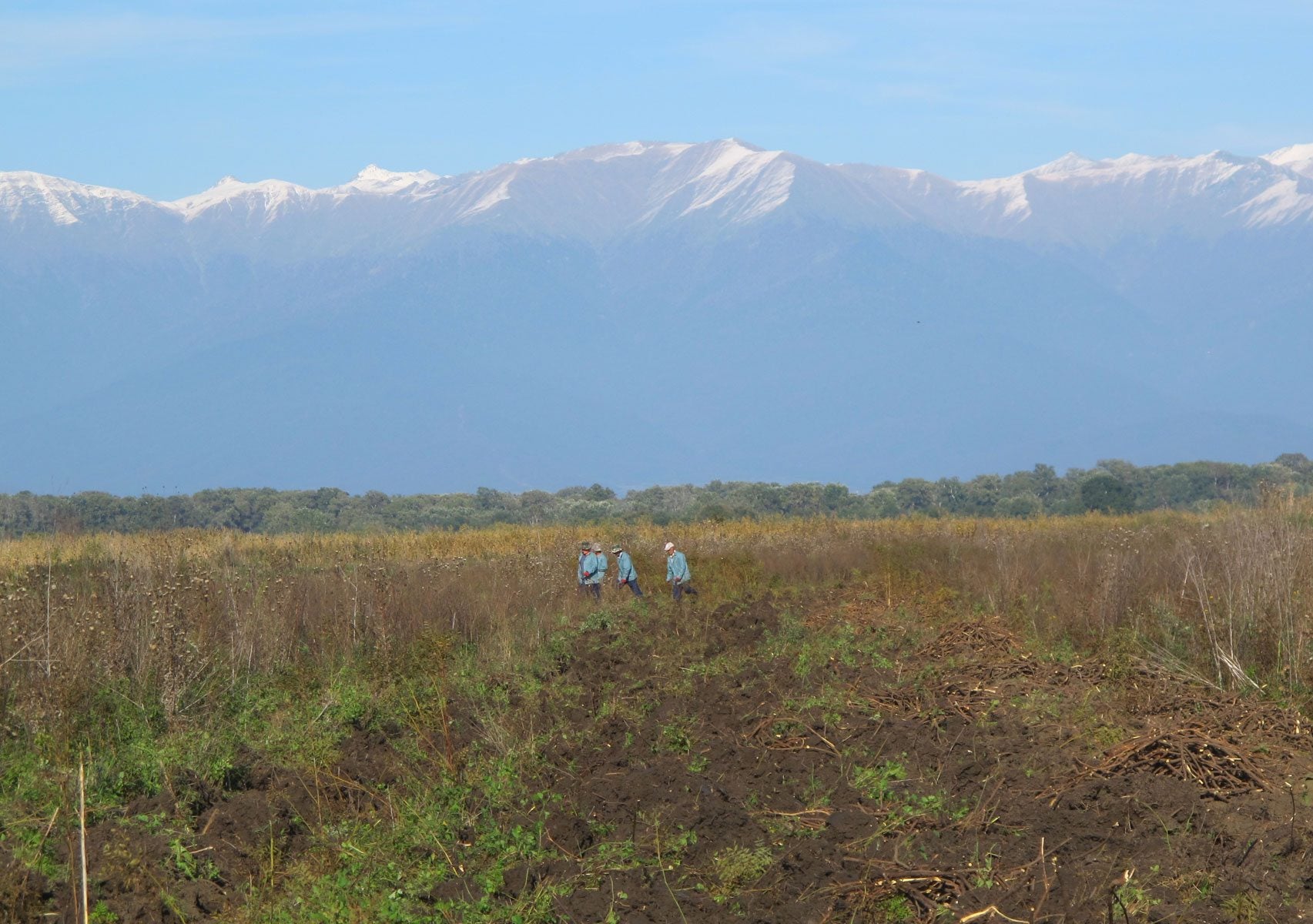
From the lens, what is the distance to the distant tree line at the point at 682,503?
53.3 meters

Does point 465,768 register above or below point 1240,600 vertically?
below

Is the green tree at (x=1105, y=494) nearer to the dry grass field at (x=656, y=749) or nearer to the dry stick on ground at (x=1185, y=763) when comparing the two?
the dry grass field at (x=656, y=749)

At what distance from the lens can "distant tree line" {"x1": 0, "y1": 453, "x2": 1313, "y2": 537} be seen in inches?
2100

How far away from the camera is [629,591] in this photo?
893 inches

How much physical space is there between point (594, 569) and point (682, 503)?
156ft

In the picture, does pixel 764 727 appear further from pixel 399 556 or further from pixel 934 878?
pixel 399 556

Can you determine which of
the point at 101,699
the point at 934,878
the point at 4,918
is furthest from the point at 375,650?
the point at 934,878

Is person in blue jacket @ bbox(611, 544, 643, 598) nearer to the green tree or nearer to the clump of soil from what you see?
the clump of soil

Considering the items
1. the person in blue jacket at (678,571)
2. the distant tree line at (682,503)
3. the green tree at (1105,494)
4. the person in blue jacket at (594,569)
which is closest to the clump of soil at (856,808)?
the person in blue jacket at (678,571)

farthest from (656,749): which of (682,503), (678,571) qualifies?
(682,503)

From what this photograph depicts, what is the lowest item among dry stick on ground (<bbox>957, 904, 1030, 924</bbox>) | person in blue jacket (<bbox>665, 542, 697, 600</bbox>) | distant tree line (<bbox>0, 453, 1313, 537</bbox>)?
dry stick on ground (<bbox>957, 904, 1030, 924</bbox>)

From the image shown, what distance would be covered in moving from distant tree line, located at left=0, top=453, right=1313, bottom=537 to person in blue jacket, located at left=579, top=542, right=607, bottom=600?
24.8m

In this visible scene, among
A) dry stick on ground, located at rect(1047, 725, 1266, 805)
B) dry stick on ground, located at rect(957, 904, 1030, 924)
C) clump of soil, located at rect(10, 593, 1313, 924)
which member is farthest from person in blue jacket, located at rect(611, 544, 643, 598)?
dry stick on ground, located at rect(957, 904, 1030, 924)

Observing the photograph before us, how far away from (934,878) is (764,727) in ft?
11.8
